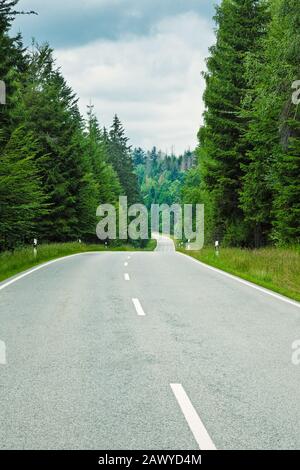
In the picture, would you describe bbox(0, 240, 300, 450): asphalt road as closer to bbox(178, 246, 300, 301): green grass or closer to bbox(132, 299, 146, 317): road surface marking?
bbox(132, 299, 146, 317): road surface marking

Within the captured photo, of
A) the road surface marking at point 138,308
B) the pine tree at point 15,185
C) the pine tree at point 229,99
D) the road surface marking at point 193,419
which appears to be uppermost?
the pine tree at point 229,99

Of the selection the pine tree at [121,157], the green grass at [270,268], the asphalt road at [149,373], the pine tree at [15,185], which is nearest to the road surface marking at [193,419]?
the asphalt road at [149,373]

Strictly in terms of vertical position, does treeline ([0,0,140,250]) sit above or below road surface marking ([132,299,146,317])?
above

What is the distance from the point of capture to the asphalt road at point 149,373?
411cm

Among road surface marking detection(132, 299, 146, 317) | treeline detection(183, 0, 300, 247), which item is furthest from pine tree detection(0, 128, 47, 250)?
A: treeline detection(183, 0, 300, 247)

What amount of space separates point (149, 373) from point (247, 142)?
2475 centimetres

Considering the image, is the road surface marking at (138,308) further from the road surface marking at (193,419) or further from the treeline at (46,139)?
the treeline at (46,139)

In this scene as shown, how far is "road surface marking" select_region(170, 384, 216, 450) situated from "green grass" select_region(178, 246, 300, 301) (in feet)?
23.2

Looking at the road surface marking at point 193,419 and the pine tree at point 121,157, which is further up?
the pine tree at point 121,157

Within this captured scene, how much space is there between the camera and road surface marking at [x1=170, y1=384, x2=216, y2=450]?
12.8 feet

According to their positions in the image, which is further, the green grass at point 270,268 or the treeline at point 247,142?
the treeline at point 247,142

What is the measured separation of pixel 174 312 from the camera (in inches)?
379

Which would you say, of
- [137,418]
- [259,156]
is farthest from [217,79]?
[137,418]

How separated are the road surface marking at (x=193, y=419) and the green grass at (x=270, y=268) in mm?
7084
